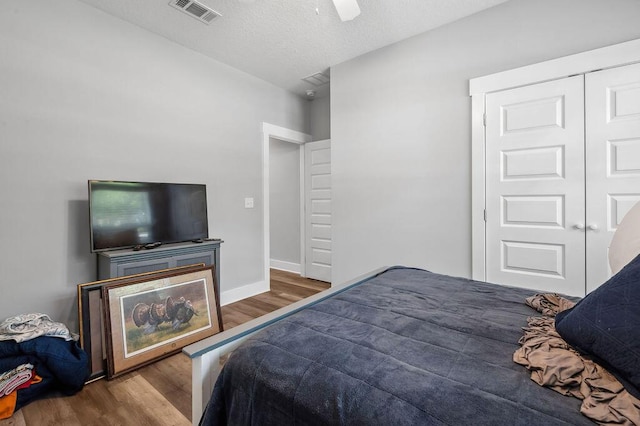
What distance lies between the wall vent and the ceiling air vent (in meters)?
1.45

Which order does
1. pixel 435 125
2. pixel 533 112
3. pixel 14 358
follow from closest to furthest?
pixel 14 358
pixel 533 112
pixel 435 125

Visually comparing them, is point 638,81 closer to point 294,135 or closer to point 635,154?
point 635,154

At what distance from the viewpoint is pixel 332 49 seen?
3123mm

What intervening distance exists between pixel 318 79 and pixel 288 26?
3.96 ft

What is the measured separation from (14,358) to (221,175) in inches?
87.5

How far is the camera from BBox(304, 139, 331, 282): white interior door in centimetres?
433

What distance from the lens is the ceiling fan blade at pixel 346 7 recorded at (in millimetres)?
1824

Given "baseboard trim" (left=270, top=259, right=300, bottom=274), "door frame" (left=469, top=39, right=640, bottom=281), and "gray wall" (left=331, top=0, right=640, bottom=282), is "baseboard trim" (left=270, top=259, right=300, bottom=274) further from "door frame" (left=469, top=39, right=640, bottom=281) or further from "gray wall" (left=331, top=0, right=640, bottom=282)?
"door frame" (left=469, top=39, right=640, bottom=281)

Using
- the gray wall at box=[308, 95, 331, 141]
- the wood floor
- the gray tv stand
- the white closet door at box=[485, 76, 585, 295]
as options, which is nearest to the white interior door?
the gray wall at box=[308, 95, 331, 141]

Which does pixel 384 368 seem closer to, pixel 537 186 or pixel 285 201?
pixel 537 186

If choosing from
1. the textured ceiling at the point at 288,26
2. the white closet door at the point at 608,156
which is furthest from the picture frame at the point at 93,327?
the white closet door at the point at 608,156

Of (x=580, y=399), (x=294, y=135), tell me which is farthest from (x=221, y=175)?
(x=580, y=399)

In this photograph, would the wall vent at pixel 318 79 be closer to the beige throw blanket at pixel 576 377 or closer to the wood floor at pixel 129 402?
the wood floor at pixel 129 402

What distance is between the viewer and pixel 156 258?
7.95ft
